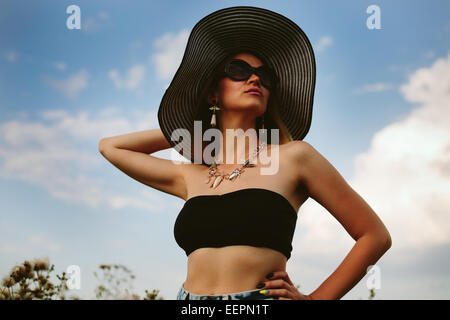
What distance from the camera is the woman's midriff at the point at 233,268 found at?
2.86 m

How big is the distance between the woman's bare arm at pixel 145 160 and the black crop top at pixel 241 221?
2.47ft

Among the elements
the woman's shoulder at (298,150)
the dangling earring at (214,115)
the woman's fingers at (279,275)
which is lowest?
the woman's fingers at (279,275)

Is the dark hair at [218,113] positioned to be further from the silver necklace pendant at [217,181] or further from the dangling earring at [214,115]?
the silver necklace pendant at [217,181]

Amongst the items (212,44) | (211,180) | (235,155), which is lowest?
(211,180)

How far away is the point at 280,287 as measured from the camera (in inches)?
112

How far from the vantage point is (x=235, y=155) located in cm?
370

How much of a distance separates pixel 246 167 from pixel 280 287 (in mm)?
974

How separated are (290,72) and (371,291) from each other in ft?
6.64

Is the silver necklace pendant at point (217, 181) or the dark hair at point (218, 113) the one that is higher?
the dark hair at point (218, 113)

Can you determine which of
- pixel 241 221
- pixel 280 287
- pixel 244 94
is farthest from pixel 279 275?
pixel 244 94

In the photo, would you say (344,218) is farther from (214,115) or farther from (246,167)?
(214,115)

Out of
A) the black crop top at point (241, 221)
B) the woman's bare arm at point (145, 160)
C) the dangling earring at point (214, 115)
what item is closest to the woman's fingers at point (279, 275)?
the black crop top at point (241, 221)
